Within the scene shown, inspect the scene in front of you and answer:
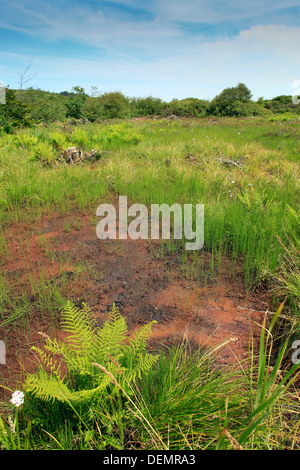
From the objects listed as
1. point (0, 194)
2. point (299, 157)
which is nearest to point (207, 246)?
point (0, 194)

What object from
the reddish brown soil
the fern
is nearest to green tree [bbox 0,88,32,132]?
the reddish brown soil

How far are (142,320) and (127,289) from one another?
0.47 metres

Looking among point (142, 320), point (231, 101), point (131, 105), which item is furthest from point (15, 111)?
point (231, 101)

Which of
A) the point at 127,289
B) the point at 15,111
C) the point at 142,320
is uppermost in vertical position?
the point at 15,111

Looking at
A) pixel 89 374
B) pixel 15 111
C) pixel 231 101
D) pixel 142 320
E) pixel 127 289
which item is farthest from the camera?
pixel 231 101

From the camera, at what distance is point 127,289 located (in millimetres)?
2721

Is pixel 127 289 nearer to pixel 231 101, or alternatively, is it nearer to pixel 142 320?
pixel 142 320

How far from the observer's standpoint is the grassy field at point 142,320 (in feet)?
4.09

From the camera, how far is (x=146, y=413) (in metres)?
1.31

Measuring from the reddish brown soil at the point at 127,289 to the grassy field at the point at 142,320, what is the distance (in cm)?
2

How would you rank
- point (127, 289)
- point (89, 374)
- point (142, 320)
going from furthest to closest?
point (127, 289)
point (142, 320)
point (89, 374)

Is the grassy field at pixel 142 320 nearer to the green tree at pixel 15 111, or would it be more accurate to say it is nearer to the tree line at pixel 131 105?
the green tree at pixel 15 111

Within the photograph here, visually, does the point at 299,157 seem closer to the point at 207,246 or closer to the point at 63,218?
the point at 207,246

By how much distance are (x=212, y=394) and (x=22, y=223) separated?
3526mm
